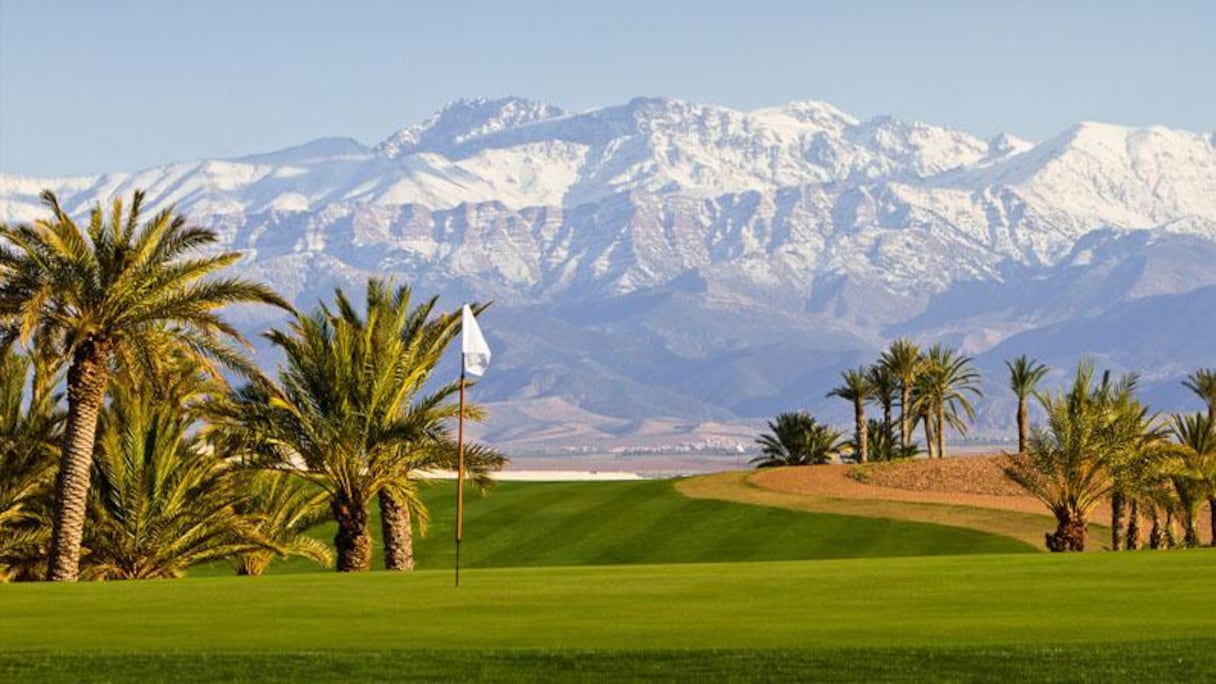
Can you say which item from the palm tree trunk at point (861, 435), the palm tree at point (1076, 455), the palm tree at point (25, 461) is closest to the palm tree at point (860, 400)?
the palm tree trunk at point (861, 435)

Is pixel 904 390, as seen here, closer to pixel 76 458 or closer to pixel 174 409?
pixel 174 409

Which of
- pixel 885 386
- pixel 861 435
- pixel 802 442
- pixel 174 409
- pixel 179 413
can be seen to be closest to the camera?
pixel 174 409

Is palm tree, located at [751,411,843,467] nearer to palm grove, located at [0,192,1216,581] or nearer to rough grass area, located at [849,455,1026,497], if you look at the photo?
rough grass area, located at [849,455,1026,497]

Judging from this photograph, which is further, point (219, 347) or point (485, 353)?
point (219, 347)

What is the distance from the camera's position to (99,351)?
48312mm

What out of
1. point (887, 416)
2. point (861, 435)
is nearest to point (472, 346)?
point (861, 435)

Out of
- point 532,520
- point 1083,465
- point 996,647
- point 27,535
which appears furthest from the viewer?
point 532,520

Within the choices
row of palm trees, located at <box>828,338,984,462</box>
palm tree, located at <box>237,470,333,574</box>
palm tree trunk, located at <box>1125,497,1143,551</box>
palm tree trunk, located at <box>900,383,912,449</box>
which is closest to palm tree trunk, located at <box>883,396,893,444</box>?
row of palm trees, located at <box>828,338,984,462</box>

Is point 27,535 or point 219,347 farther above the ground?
point 219,347

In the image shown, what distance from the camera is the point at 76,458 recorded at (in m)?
47.5

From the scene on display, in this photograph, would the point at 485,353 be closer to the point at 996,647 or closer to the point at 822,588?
Answer: the point at 822,588

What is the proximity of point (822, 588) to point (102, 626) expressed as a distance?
12.1m

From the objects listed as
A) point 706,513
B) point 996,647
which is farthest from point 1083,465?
point 996,647

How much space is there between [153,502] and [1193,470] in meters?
36.2
